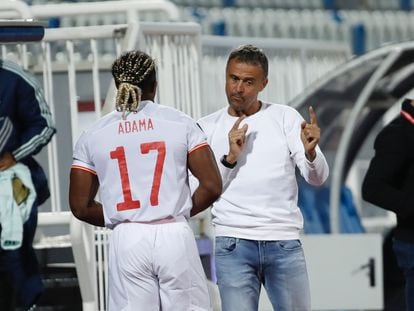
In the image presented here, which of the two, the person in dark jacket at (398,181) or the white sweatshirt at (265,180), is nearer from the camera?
the white sweatshirt at (265,180)

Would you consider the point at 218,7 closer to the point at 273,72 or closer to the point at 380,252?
the point at 273,72

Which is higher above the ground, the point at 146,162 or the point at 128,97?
the point at 128,97

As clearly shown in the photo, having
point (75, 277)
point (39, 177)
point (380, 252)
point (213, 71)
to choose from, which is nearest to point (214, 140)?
point (39, 177)

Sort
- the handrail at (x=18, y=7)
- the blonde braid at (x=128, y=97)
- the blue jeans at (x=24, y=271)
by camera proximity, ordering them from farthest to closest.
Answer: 1. the handrail at (x=18, y=7)
2. the blue jeans at (x=24, y=271)
3. the blonde braid at (x=128, y=97)

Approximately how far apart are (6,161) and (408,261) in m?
2.42

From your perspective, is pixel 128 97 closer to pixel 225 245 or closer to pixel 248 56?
pixel 248 56

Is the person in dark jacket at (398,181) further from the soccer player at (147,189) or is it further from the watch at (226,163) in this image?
the soccer player at (147,189)

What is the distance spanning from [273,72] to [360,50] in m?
9.14

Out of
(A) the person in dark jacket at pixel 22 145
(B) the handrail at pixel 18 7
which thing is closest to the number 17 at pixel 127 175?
(A) the person in dark jacket at pixel 22 145

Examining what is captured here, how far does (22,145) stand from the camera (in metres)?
8.11

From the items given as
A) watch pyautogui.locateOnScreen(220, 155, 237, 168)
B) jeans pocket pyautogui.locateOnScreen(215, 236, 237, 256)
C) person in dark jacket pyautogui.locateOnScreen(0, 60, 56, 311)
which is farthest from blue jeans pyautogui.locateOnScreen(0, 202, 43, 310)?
watch pyautogui.locateOnScreen(220, 155, 237, 168)

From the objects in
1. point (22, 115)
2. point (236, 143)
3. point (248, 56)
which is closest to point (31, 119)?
point (22, 115)

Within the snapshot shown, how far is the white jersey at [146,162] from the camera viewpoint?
19.3ft

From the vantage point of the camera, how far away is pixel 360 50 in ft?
70.5
